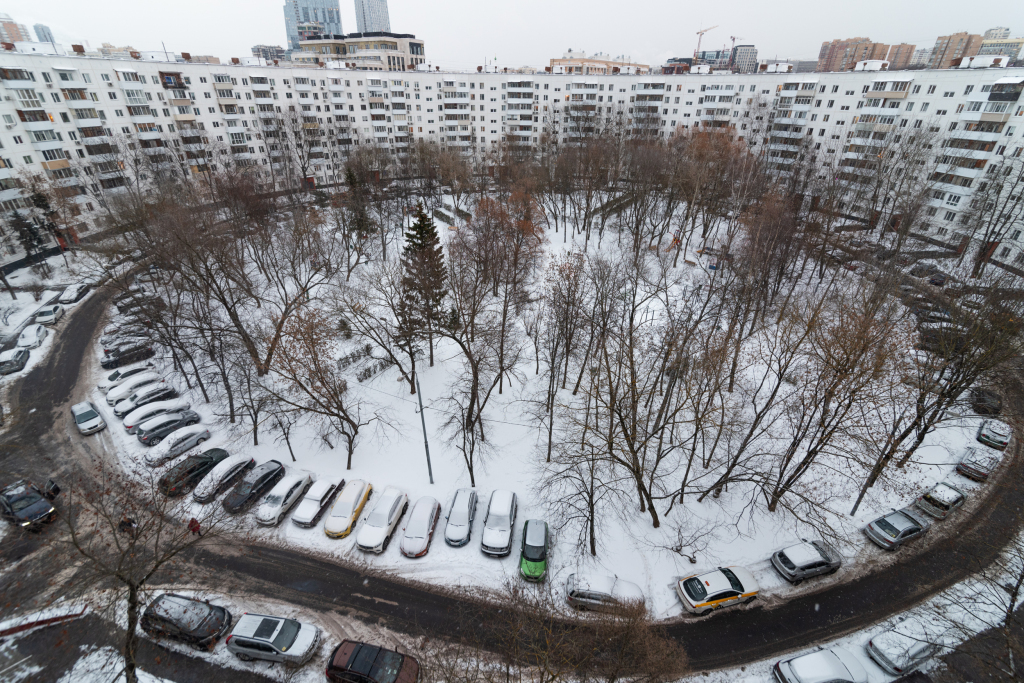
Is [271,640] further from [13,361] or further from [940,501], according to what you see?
[13,361]

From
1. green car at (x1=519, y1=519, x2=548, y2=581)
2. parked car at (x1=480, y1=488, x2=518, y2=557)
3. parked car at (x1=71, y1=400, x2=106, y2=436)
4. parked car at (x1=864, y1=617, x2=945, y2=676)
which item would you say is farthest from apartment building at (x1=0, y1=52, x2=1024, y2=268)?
parked car at (x1=480, y1=488, x2=518, y2=557)

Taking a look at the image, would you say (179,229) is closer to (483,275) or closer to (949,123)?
(483,275)

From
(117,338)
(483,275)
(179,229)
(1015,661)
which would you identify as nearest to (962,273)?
(1015,661)

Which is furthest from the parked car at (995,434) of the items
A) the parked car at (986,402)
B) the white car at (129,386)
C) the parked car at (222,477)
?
the white car at (129,386)

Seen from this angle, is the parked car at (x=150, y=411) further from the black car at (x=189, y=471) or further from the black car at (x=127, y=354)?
the black car at (x=127, y=354)

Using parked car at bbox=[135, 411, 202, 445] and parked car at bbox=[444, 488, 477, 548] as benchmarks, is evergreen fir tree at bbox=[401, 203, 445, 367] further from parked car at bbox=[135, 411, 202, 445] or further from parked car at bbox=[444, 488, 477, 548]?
parked car at bbox=[135, 411, 202, 445]

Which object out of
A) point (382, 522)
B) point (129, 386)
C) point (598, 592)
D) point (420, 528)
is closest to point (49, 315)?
point (129, 386)
